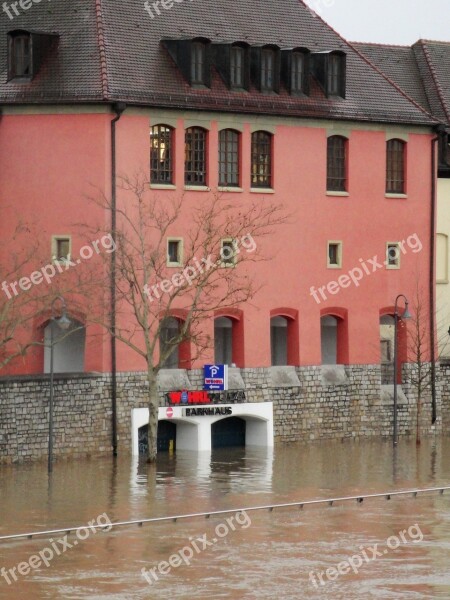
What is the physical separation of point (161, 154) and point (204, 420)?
859 cm

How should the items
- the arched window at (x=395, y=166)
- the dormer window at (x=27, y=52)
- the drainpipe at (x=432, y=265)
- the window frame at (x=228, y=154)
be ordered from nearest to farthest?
the dormer window at (x=27, y=52)
the window frame at (x=228, y=154)
the arched window at (x=395, y=166)
the drainpipe at (x=432, y=265)

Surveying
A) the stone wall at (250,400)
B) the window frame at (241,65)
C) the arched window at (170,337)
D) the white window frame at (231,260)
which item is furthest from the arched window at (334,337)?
the window frame at (241,65)

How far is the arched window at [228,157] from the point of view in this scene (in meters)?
66.9

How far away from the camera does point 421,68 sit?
254ft

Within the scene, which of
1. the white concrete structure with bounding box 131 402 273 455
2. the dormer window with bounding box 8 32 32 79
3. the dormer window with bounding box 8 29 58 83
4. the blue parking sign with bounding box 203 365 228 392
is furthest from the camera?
the blue parking sign with bounding box 203 365 228 392

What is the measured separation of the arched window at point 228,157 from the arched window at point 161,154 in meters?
1.98

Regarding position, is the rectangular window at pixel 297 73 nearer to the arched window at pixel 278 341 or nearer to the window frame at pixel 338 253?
the window frame at pixel 338 253

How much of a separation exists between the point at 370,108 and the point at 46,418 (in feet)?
54.9

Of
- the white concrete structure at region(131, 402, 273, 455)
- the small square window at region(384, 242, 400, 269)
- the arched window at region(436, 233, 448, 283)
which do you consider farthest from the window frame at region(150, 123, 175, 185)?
the arched window at region(436, 233, 448, 283)

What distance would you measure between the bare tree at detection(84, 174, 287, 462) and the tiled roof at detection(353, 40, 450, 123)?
11.1 meters

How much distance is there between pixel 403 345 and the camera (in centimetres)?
7175

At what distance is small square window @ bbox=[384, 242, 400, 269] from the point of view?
7075 cm

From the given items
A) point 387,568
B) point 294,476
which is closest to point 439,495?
point 294,476

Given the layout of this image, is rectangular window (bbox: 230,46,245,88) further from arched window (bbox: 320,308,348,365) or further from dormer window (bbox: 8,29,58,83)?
arched window (bbox: 320,308,348,365)
